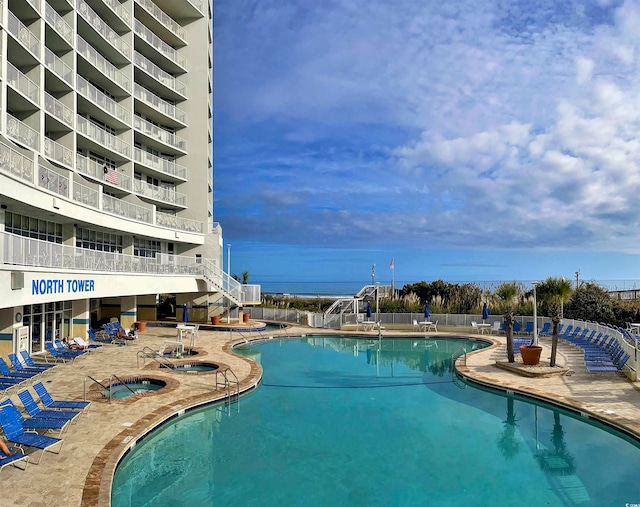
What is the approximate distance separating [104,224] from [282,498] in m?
18.6

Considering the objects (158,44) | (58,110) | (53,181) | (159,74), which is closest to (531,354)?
(53,181)

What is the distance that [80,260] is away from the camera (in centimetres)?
1830

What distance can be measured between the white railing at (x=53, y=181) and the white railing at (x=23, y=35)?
5445 millimetres

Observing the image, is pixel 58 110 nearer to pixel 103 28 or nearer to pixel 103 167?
pixel 103 167

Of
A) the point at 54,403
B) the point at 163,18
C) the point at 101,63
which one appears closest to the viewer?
the point at 54,403

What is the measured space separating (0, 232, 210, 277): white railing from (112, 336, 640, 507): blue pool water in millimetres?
6772

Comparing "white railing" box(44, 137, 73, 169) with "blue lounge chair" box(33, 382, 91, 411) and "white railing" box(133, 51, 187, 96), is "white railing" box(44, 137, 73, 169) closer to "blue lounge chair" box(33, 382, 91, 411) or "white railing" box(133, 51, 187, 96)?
"white railing" box(133, 51, 187, 96)

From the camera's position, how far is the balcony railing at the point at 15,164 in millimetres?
14505

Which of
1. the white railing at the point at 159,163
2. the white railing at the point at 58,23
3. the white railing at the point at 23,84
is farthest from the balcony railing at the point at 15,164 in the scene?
the white railing at the point at 159,163

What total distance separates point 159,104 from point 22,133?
14.2 metres

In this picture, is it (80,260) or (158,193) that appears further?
(158,193)

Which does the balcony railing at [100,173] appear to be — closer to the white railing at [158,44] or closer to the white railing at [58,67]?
the white railing at [58,67]

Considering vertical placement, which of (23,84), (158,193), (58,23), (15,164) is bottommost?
(15,164)

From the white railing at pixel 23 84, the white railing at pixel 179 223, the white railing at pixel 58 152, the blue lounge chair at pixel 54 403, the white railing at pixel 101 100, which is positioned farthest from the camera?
the white railing at pixel 179 223
